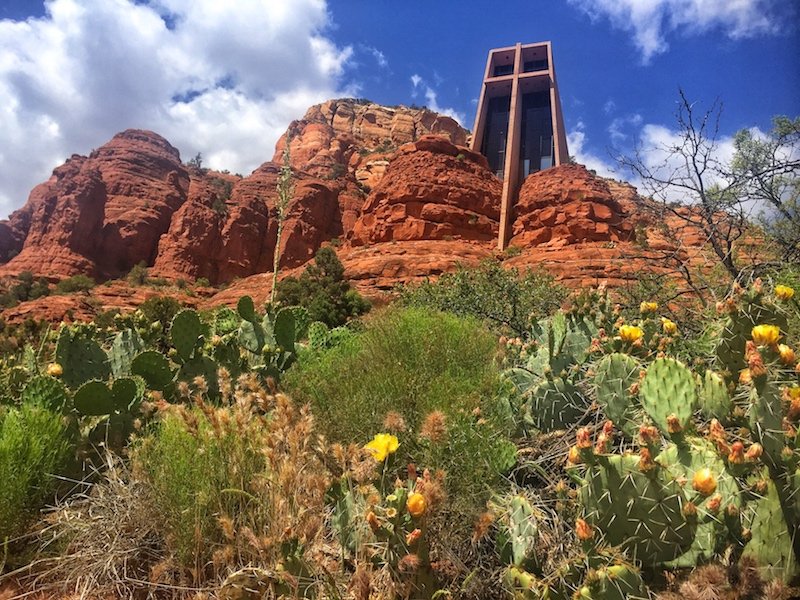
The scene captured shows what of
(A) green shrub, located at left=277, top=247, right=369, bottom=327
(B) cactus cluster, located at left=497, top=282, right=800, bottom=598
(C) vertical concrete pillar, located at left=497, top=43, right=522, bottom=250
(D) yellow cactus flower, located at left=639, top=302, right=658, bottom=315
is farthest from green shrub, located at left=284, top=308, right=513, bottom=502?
(C) vertical concrete pillar, located at left=497, top=43, right=522, bottom=250

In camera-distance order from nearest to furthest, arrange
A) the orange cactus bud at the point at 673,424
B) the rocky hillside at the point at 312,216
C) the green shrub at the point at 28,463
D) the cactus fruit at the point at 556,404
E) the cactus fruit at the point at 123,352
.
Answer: the orange cactus bud at the point at 673,424, the green shrub at the point at 28,463, the cactus fruit at the point at 556,404, the cactus fruit at the point at 123,352, the rocky hillside at the point at 312,216

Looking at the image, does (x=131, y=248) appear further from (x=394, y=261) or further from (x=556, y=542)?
(x=556, y=542)

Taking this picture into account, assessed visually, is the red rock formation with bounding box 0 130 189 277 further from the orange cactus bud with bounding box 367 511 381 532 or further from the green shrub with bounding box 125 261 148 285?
the orange cactus bud with bounding box 367 511 381 532

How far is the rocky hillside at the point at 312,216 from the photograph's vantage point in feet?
92.3

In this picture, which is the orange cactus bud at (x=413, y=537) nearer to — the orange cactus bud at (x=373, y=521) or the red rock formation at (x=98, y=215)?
the orange cactus bud at (x=373, y=521)

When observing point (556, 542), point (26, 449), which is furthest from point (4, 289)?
point (556, 542)

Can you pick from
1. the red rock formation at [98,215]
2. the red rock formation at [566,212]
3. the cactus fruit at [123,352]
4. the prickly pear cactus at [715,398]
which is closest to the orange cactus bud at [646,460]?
the prickly pear cactus at [715,398]

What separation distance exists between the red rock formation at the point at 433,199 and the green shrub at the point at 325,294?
11.8 metres

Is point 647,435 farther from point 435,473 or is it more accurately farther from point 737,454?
point 435,473

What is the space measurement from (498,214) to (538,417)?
3130 centimetres

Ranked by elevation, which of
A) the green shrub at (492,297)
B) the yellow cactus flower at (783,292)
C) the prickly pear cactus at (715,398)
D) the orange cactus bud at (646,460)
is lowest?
the orange cactus bud at (646,460)

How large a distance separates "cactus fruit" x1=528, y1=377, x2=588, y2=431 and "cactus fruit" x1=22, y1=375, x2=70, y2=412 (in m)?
2.68

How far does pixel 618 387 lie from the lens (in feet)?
7.72

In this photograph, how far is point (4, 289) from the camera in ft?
105
